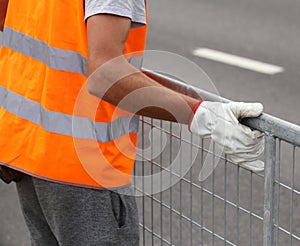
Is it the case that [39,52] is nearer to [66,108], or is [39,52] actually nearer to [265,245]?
[66,108]

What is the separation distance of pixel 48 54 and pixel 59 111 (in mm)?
189

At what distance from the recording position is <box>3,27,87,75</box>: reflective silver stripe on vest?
2.82 m

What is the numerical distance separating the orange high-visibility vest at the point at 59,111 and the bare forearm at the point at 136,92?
0.50 ft

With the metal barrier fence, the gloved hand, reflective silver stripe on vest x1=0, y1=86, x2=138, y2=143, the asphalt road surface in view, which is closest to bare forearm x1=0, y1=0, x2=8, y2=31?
reflective silver stripe on vest x1=0, y1=86, x2=138, y2=143

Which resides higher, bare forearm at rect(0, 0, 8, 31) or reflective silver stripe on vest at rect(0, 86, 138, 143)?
bare forearm at rect(0, 0, 8, 31)

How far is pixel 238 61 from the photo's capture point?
8.84m

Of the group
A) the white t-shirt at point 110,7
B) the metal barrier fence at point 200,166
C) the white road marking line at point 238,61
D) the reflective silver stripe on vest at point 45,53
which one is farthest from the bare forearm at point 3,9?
the white road marking line at point 238,61

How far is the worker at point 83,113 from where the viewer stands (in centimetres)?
261

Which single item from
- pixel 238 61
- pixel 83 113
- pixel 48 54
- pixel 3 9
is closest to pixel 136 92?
pixel 83 113

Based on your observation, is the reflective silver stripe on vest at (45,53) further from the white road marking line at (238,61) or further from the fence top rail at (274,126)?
the white road marking line at (238,61)

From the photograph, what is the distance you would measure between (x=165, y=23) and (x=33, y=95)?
7459 millimetres

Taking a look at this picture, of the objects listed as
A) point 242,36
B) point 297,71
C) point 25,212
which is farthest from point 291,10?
point 25,212

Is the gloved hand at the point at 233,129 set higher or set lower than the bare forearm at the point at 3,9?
lower

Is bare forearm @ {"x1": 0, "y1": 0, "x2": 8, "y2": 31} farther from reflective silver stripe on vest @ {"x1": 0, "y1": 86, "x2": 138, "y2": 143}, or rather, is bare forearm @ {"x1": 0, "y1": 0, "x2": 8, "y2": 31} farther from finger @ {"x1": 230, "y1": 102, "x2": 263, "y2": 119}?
finger @ {"x1": 230, "y1": 102, "x2": 263, "y2": 119}
